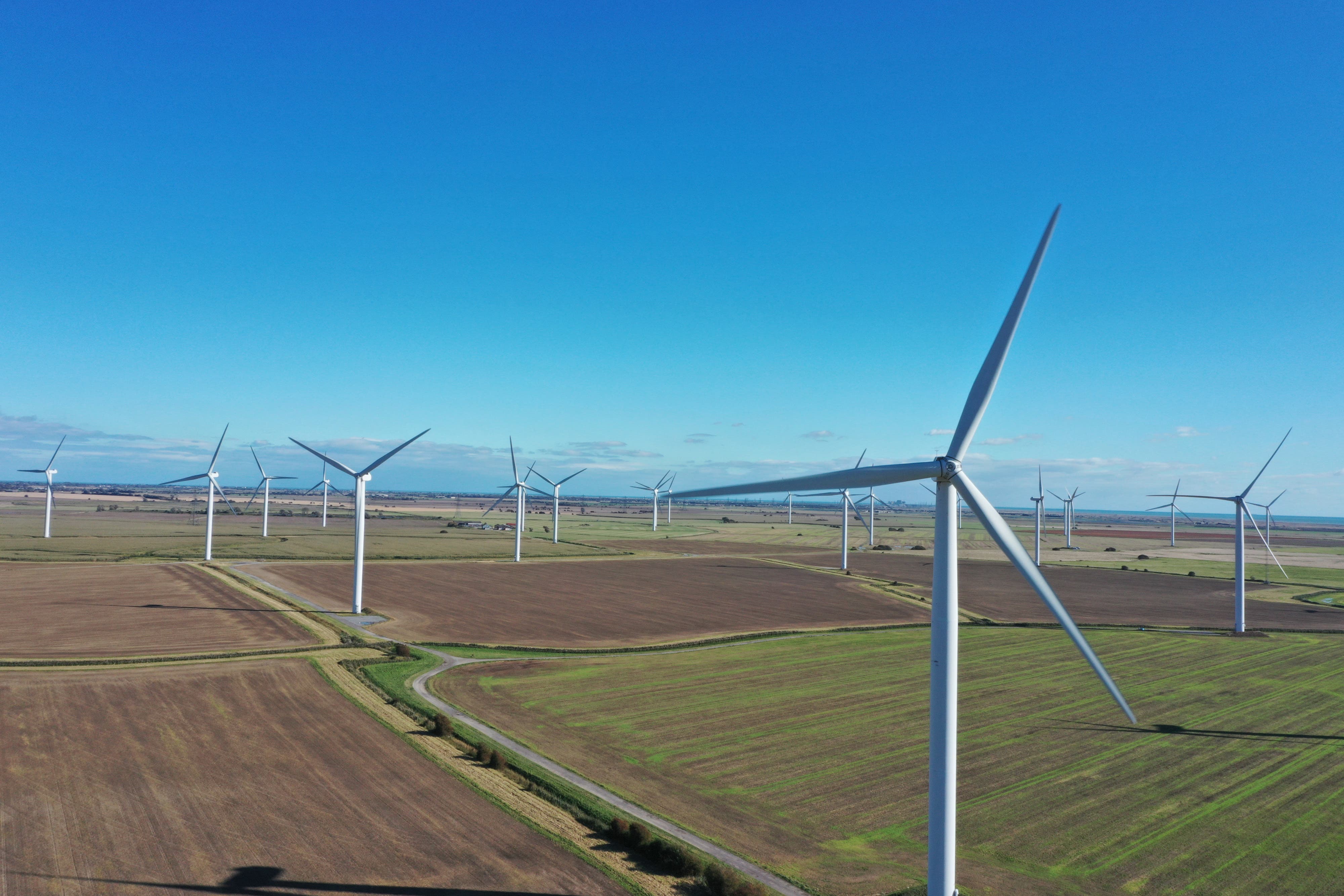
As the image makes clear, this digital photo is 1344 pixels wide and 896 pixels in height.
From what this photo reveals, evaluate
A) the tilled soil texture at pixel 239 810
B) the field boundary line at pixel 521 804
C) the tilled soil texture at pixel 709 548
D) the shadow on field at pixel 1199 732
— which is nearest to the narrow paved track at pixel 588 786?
the field boundary line at pixel 521 804

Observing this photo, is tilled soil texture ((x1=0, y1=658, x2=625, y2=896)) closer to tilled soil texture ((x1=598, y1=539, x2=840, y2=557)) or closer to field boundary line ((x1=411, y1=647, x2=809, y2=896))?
field boundary line ((x1=411, y1=647, x2=809, y2=896))

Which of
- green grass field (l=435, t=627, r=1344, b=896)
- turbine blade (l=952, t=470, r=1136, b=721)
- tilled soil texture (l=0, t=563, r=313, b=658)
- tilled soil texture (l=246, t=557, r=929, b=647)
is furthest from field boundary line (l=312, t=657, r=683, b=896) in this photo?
tilled soil texture (l=246, t=557, r=929, b=647)

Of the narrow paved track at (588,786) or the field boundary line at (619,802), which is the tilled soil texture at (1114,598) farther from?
the field boundary line at (619,802)

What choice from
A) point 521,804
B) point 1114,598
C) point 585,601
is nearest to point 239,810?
point 521,804

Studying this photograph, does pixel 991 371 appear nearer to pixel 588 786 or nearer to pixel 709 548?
pixel 588 786

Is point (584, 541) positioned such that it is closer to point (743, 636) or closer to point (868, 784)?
point (743, 636)
